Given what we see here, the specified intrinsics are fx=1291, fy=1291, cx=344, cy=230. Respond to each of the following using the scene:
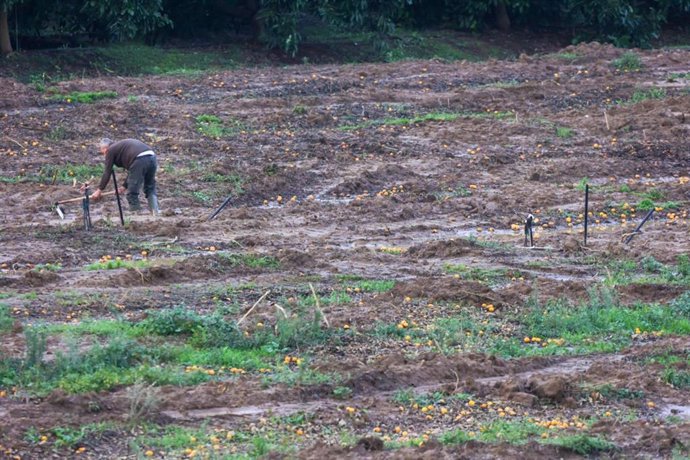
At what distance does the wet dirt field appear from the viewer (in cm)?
894

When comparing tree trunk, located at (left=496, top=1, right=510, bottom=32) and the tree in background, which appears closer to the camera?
the tree in background

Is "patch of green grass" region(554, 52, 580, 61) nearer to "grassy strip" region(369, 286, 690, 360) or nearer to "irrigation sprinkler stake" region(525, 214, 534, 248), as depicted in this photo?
"irrigation sprinkler stake" region(525, 214, 534, 248)

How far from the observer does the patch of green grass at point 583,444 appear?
27.7ft

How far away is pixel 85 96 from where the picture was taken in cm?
2061

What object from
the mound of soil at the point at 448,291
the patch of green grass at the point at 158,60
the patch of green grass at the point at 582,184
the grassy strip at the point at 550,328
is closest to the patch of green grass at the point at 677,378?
the grassy strip at the point at 550,328

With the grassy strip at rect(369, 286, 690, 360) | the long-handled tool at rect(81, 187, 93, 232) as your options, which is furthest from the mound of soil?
the long-handled tool at rect(81, 187, 93, 232)

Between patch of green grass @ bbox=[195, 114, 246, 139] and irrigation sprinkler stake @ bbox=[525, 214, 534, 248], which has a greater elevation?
patch of green grass @ bbox=[195, 114, 246, 139]

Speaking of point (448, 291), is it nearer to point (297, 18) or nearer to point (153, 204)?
point (153, 204)

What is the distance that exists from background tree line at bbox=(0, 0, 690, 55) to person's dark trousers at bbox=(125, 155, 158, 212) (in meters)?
9.16

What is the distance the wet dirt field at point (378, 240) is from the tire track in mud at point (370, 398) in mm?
22

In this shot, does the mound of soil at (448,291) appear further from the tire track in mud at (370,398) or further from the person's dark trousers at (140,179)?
the person's dark trousers at (140,179)

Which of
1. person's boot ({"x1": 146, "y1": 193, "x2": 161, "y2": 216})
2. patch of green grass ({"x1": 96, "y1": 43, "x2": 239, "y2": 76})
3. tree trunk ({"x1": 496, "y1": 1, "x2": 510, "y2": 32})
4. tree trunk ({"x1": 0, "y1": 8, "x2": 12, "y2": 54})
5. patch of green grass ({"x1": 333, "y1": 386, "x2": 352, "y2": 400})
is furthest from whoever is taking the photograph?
tree trunk ({"x1": 496, "y1": 1, "x2": 510, "y2": 32})

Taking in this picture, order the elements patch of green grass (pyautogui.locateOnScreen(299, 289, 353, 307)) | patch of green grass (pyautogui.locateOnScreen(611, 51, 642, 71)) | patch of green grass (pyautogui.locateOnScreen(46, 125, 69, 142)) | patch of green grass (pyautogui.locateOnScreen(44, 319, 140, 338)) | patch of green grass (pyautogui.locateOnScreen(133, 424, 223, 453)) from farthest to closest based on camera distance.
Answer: patch of green grass (pyautogui.locateOnScreen(611, 51, 642, 71)) → patch of green grass (pyautogui.locateOnScreen(46, 125, 69, 142)) → patch of green grass (pyautogui.locateOnScreen(299, 289, 353, 307)) → patch of green grass (pyautogui.locateOnScreen(44, 319, 140, 338)) → patch of green grass (pyautogui.locateOnScreen(133, 424, 223, 453))

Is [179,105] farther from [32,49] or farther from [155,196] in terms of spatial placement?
[32,49]
